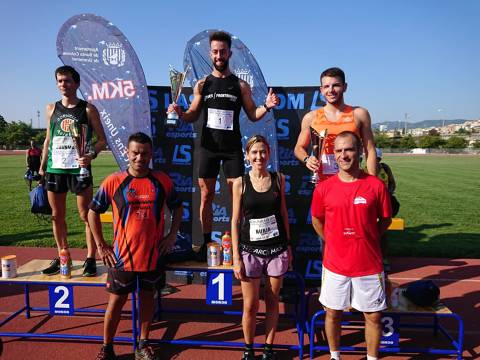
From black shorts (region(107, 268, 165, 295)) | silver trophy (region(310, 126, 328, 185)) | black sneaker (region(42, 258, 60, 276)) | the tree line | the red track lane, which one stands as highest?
the tree line

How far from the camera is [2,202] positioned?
11719 mm

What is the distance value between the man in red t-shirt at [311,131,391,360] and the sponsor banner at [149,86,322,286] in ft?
7.46

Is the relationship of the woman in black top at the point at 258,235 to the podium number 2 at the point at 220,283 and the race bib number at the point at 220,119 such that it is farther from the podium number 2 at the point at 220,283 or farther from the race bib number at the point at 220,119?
the race bib number at the point at 220,119

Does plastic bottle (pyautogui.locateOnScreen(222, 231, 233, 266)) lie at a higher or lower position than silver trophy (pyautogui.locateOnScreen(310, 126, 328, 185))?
lower

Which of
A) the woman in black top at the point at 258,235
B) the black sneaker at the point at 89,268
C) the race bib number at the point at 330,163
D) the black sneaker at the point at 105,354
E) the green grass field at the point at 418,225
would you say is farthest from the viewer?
the green grass field at the point at 418,225

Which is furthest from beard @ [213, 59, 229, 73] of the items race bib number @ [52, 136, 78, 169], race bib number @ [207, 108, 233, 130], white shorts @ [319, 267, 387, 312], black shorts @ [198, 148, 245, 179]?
white shorts @ [319, 267, 387, 312]

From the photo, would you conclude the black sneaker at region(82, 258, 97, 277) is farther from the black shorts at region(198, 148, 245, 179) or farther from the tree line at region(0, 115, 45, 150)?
the tree line at region(0, 115, 45, 150)

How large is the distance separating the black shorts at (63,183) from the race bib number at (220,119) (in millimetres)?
1311

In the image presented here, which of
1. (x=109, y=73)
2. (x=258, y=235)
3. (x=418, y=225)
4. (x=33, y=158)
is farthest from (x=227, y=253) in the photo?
A: (x=33, y=158)

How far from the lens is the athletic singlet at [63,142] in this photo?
361 centimetres

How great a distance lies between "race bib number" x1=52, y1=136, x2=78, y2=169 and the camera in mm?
3609

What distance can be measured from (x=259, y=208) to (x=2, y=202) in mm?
11661

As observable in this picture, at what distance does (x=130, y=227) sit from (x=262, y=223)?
105 centimetres

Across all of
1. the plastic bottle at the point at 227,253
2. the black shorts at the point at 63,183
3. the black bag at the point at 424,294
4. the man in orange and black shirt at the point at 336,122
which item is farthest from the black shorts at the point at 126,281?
the black bag at the point at 424,294
